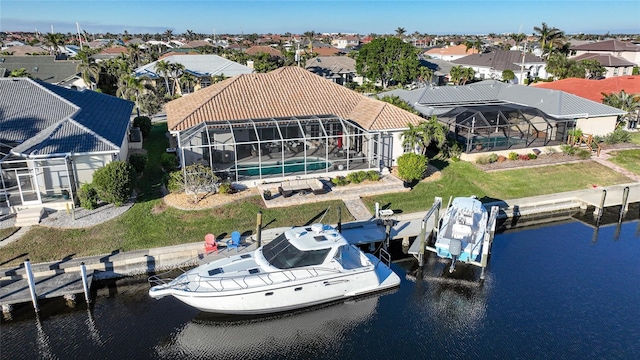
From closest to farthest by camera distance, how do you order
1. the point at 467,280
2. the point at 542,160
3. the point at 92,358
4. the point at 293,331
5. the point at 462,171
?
the point at 92,358, the point at 293,331, the point at 467,280, the point at 462,171, the point at 542,160

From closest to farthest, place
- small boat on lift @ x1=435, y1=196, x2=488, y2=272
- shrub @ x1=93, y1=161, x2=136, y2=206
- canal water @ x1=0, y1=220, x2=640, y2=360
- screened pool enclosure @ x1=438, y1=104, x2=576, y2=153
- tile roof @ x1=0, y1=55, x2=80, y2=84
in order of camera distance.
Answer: canal water @ x1=0, y1=220, x2=640, y2=360 < small boat on lift @ x1=435, y1=196, x2=488, y2=272 < shrub @ x1=93, y1=161, x2=136, y2=206 < screened pool enclosure @ x1=438, y1=104, x2=576, y2=153 < tile roof @ x1=0, y1=55, x2=80, y2=84

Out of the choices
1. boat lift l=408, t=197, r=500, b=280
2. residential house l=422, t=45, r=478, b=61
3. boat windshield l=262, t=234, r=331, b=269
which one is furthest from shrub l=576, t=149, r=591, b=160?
residential house l=422, t=45, r=478, b=61

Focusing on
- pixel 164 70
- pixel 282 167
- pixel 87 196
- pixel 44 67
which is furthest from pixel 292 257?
pixel 44 67

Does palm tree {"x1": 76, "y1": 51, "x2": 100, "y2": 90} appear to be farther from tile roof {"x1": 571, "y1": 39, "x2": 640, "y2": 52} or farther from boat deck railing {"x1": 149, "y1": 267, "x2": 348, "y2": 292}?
tile roof {"x1": 571, "y1": 39, "x2": 640, "y2": 52}

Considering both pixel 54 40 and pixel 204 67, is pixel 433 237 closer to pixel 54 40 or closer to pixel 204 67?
pixel 204 67

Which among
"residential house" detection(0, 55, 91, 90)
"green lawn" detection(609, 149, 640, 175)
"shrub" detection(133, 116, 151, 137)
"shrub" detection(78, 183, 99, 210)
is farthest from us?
"residential house" detection(0, 55, 91, 90)

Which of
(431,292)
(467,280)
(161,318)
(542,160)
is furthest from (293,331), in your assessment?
(542,160)

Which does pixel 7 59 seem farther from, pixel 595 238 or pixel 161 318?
pixel 595 238
